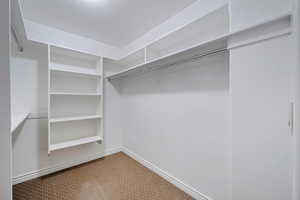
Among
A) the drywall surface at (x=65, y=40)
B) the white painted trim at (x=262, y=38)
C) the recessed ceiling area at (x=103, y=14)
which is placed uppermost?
the recessed ceiling area at (x=103, y=14)


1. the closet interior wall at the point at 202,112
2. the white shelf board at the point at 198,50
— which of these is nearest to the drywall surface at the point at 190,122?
the closet interior wall at the point at 202,112

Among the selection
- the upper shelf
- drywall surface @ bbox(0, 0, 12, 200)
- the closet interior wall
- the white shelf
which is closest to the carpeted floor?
the closet interior wall

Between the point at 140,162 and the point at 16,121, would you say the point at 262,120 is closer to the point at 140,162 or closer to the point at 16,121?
the point at 140,162

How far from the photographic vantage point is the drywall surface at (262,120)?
784mm

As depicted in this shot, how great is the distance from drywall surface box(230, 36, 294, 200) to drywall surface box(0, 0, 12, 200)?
1.34m

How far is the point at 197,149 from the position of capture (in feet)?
4.93

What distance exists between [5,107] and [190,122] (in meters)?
1.53

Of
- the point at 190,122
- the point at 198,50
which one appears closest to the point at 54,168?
the point at 190,122

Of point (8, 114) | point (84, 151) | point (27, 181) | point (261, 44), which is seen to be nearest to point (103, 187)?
point (84, 151)

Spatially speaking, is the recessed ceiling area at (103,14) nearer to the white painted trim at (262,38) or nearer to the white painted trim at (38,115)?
the white painted trim at (262,38)

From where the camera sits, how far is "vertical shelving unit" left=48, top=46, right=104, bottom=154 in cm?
202

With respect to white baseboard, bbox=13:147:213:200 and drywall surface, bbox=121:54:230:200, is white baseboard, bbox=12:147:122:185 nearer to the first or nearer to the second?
white baseboard, bbox=13:147:213:200

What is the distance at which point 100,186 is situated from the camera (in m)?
1.73

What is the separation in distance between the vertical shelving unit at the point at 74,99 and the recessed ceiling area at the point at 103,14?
0.38m
